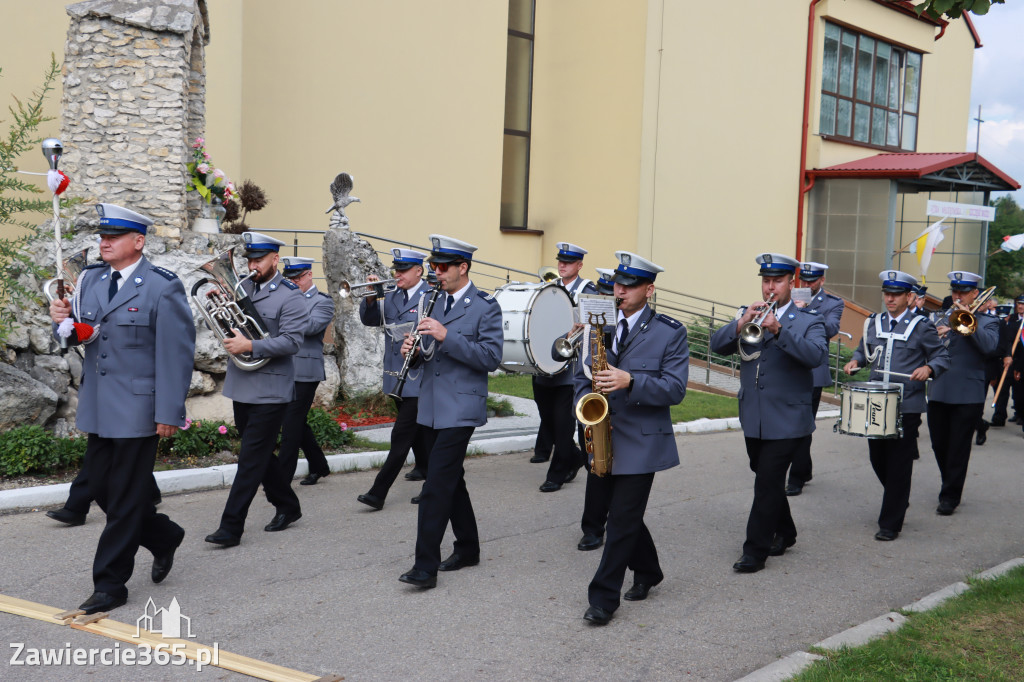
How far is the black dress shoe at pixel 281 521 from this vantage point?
23.4ft

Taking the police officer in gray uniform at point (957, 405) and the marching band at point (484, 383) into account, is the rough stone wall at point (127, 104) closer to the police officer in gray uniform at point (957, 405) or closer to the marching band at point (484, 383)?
the marching band at point (484, 383)

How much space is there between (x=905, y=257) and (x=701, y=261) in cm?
711

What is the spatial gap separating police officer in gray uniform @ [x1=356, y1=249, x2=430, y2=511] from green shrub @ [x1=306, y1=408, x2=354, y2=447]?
1571 millimetres

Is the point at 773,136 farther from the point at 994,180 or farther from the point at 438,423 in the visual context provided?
the point at 438,423

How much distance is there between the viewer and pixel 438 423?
19.7 ft

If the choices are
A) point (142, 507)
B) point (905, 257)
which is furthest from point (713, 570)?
point (905, 257)

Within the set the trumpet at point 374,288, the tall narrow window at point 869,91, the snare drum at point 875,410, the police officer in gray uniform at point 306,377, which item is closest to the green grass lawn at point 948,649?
the snare drum at point 875,410

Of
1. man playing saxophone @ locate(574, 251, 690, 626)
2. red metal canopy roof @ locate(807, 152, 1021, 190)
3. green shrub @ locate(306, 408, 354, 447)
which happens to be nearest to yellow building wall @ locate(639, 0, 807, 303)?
red metal canopy roof @ locate(807, 152, 1021, 190)

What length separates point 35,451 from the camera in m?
8.00

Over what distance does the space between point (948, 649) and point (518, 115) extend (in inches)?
699

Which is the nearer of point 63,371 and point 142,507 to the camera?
point 142,507

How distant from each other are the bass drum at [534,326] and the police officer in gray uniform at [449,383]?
2700 mm

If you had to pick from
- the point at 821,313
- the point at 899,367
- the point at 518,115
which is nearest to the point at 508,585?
the point at 899,367

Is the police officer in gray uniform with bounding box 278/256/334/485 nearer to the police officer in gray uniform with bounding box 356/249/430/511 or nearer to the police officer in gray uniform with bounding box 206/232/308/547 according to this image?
the police officer in gray uniform with bounding box 206/232/308/547
